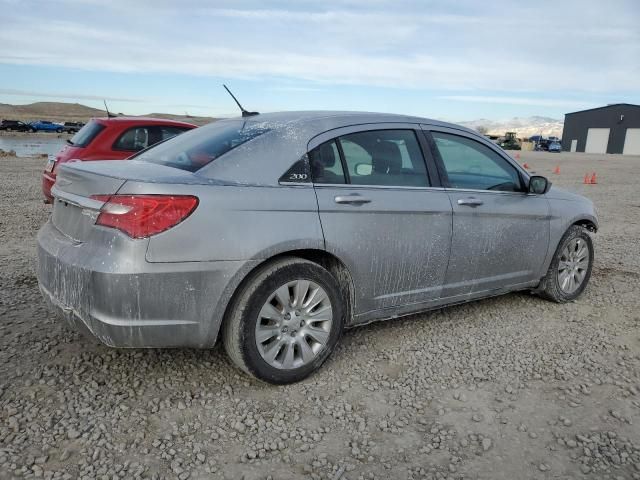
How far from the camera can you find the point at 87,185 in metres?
3.19

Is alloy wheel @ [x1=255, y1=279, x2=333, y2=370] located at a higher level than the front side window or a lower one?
lower

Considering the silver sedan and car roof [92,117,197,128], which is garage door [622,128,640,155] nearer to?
car roof [92,117,197,128]

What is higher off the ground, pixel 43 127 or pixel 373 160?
pixel 373 160

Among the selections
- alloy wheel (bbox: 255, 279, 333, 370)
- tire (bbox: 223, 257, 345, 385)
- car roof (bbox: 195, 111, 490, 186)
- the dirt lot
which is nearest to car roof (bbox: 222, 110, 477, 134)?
car roof (bbox: 195, 111, 490, 186)

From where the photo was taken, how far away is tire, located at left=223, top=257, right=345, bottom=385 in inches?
126

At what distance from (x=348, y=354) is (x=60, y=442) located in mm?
1893

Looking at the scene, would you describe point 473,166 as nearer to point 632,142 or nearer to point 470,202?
point 470,202

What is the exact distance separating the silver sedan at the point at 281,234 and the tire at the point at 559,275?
1.85ft

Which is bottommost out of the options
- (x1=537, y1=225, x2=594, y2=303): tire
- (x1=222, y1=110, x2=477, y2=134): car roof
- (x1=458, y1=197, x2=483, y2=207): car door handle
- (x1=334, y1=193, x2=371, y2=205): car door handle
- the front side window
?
(x1=537, y1=225, x2=594, y2=303): tire

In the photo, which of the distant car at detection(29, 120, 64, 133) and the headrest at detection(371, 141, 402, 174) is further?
the distant car at detection(29, 120, 64, 133)

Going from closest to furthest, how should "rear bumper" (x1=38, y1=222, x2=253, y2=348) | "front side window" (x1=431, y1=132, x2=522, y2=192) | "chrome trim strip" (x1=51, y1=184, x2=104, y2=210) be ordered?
"rear bumper" (x1=38, y1=222, x2=253, y2=348), "chrome trim strip" (x1=51, y1=184, x2=104, y2=210), "front side window" (x1=431, y1=132, x2=522, y2=192)

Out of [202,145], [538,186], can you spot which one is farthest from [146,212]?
[538,186]

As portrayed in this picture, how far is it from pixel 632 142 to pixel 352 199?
237 ft

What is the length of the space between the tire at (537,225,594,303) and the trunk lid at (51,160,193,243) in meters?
3.43
